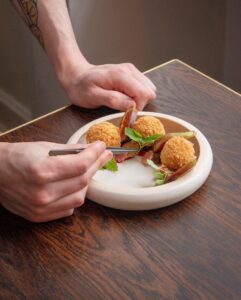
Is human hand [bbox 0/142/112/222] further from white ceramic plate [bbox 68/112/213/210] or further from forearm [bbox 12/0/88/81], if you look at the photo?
forearm [bbox 12/0/88/81]

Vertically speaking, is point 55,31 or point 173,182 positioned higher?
point 55,31

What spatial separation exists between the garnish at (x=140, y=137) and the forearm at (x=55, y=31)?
11.1 inches

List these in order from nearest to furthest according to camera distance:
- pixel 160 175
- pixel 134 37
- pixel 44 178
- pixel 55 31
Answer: pixel 44 178 → pixel 160 175 → pixel 55 31 → pixel 134 37

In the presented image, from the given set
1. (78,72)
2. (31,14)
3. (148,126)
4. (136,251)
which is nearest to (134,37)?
(31,14)

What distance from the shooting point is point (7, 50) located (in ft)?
7.06

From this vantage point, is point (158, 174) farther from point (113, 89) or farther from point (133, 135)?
point (113, 89)

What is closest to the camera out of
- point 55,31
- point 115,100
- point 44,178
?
point 44,178

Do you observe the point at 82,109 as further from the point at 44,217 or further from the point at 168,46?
the point at 168,46

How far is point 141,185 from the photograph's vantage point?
81 cm

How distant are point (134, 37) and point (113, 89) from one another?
1.08m

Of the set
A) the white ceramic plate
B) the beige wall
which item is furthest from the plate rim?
the beige wall

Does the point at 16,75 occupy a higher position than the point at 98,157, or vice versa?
the point at 98,157

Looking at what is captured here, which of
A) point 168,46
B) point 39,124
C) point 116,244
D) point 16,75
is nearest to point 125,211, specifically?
point 116,244

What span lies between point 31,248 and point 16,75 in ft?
5.17
